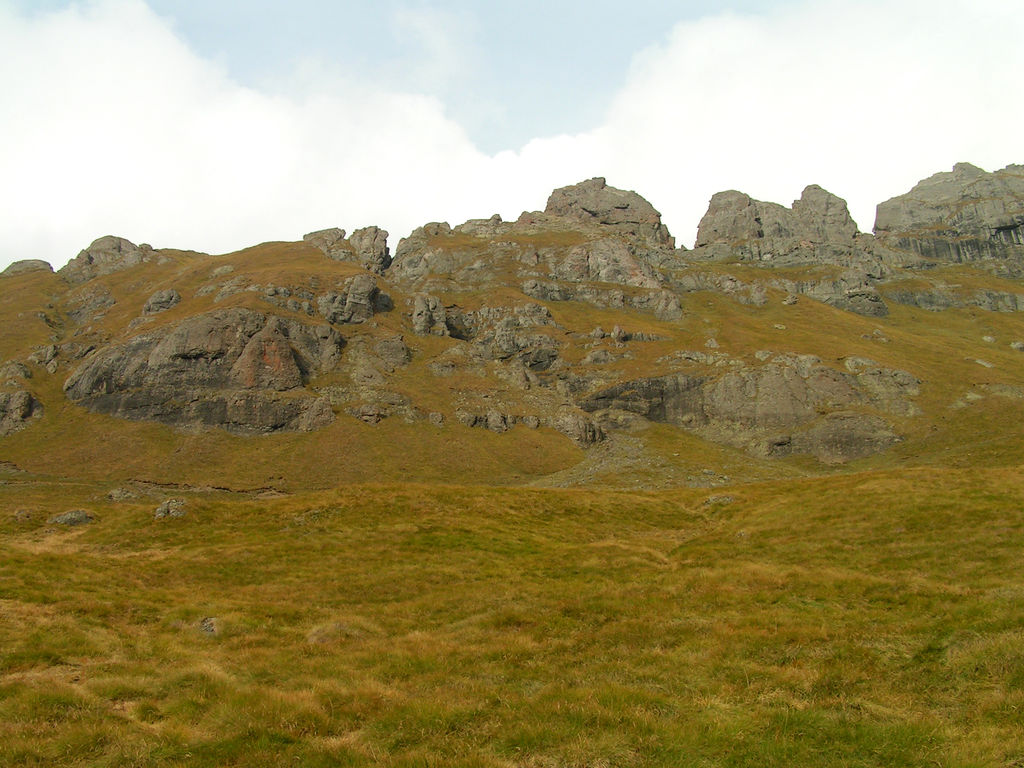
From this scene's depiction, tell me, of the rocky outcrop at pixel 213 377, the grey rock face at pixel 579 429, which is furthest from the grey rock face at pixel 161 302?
the grey rock face at pixel 579 429

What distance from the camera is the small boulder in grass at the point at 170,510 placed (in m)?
42.4

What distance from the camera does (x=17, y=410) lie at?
12362 cm

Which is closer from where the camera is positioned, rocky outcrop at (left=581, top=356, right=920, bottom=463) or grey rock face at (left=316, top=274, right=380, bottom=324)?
rocky outcrop at (left=581, top=356, right=920, bottom=463)

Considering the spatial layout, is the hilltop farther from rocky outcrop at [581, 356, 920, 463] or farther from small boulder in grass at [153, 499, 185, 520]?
rocky outcrop at [581, 356, 920, 463]

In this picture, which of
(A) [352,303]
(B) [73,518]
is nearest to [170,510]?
(B) [73,518]

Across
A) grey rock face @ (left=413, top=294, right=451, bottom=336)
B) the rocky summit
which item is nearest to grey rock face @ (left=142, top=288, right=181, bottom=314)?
the rocky summit

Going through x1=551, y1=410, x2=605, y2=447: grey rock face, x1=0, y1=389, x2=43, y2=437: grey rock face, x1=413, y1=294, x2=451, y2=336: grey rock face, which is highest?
x1=413, y1=294, x2=451, y2=336: grey rock face

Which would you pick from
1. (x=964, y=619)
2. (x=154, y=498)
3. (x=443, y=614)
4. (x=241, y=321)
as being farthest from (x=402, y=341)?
(x=964, y=619)

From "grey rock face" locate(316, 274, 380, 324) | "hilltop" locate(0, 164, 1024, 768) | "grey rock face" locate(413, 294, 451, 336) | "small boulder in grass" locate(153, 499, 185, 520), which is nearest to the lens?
"hilltop" locate(0, 164, 1024, 768)

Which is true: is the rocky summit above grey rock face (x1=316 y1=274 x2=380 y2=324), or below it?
below

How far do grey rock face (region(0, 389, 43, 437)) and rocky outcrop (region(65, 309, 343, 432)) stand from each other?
833 centimetres

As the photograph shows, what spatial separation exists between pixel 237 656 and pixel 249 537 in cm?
2243

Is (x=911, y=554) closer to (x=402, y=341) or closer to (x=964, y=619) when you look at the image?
(x=964, y=619)

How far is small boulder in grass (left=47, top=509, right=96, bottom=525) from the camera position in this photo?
45781mm
